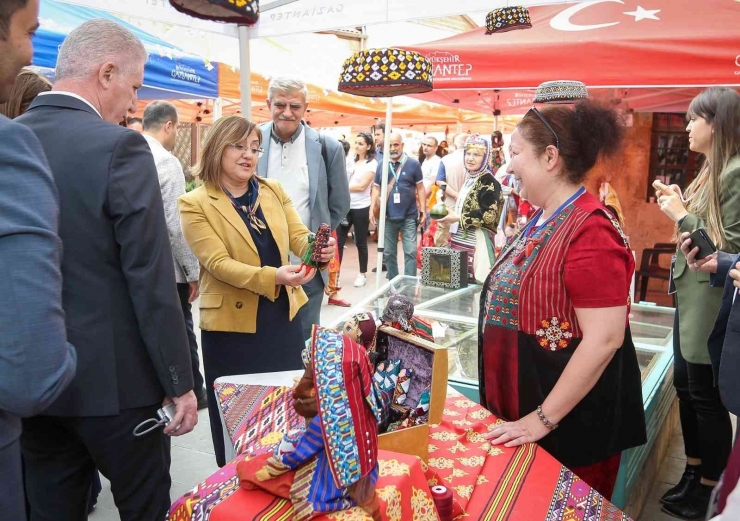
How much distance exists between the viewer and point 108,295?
1710mm

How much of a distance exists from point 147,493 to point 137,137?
41.9 inches

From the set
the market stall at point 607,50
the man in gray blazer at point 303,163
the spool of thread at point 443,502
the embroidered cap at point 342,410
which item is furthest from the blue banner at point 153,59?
the spool of thread at point 443,502

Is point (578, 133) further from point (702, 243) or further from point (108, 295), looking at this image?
point (108, 295)

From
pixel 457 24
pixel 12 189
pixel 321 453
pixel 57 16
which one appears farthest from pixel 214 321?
pixel 457 24

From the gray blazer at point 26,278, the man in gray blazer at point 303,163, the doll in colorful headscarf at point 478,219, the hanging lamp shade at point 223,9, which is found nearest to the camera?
the gray blazer at point 26,278

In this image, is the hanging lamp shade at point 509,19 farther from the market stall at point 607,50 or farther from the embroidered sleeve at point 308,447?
the embroidered sleeve at point 308,447

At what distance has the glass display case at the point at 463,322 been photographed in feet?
9.52

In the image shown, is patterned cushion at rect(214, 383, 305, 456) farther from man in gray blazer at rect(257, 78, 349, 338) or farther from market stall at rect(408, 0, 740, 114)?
market stall at rect(408, 0, 740, 114)

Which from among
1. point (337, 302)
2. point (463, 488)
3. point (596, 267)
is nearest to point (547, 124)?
point (596, 267)

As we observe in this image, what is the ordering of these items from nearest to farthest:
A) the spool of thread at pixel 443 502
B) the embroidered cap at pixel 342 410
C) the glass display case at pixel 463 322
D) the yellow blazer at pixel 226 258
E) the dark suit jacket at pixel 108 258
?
the embroidered cap at pixel 342 410 < the spool of thread at pixel 443 502 < the dark suit jacket at pixel 108 258 < the yellow blazer at pixel 226 258 < the glass display case at pixel 463 322

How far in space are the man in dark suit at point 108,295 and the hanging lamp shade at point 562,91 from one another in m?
3.52

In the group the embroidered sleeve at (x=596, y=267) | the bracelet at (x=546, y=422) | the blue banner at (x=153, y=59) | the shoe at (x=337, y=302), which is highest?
the blue banner at (x=153, y=59)

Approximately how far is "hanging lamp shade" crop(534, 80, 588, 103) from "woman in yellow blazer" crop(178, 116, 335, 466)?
2638mm

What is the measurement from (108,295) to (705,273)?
8.23 ft
